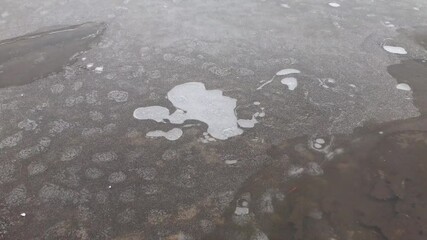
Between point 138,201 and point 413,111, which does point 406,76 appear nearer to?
point 413,111

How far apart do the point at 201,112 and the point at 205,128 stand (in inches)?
12.1

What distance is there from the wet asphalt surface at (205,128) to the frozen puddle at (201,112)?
10 centimetres

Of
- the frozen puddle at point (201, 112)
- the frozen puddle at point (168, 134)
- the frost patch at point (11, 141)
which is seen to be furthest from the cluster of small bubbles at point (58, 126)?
the frozen puddle at point (168, 134)

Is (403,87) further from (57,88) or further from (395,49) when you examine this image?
(57,88)

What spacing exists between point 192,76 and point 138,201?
2200mm

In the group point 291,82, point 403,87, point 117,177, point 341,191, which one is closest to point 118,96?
point 117,177

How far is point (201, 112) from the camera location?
441 cm

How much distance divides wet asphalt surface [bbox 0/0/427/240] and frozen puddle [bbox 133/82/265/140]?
0.32 ft

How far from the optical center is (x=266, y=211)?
3260 mm

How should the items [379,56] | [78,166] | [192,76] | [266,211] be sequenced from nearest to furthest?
1. [266,211]
2. [78,166]
3. [192,76]
4. [379,56]

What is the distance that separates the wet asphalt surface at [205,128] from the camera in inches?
126

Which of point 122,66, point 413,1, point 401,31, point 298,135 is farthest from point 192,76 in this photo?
point 413,1

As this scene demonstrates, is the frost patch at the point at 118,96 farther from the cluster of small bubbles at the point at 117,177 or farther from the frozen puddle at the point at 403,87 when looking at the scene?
the frozen puddle at the point at 403,87

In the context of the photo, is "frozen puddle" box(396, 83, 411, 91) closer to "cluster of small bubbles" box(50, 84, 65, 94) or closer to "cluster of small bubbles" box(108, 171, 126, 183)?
"cluster of small bubbles" box(108, 171, 126, 183)
